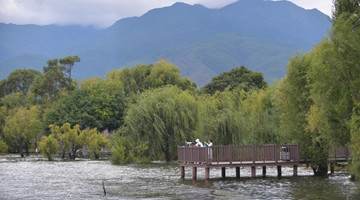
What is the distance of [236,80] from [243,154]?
204ft

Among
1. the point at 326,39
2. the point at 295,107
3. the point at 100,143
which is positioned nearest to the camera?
the point at 326,39

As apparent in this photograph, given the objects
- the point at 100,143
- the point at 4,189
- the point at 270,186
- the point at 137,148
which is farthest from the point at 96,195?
the point at 100,143

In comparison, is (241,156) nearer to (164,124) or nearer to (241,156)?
(241,156)

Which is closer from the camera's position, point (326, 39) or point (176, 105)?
point (326, 39)

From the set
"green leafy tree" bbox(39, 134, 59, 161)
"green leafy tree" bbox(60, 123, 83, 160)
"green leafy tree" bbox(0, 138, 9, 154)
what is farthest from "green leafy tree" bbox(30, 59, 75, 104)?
"green leafy tree" bbox(39, 134, 59, 161)

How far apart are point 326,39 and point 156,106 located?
1207 inches

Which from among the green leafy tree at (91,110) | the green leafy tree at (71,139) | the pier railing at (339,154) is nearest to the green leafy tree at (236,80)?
the green leafy tree at (91,110)

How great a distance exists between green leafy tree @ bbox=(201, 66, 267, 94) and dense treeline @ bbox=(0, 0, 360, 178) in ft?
0.65

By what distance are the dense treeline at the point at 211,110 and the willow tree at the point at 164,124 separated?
11 cm

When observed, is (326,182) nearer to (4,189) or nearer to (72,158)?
(4,189)

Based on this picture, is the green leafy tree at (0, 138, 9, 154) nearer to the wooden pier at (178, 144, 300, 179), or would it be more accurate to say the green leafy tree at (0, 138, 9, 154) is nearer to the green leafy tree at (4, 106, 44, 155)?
the green leafy tree at (4, 106, 44, 155)

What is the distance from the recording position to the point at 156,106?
55.2 meters

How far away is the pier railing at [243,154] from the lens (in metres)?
34.4

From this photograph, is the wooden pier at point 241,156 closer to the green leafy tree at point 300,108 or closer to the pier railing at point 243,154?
the pier railing at point 243,154
